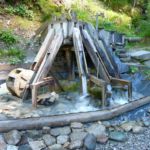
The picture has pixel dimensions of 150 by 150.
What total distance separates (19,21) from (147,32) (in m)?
4.46

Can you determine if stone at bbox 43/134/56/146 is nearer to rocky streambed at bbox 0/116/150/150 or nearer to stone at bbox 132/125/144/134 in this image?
rocky streambed at bbox 0/116/150/150

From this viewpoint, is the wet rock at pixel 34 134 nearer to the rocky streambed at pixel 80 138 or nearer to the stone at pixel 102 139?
the rocky streambed at pixel 80 138

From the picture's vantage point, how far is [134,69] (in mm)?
8625

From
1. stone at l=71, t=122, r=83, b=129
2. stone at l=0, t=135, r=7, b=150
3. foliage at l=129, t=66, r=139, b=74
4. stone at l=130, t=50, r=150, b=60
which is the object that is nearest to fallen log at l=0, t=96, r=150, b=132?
stone at l=71, t=122, r=83, b=129

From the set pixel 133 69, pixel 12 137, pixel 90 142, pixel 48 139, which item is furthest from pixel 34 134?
pixel 133 69

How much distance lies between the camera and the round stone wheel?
23.0ft

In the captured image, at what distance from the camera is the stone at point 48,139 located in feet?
17.6

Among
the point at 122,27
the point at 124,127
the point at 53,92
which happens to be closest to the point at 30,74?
the point at 53,92

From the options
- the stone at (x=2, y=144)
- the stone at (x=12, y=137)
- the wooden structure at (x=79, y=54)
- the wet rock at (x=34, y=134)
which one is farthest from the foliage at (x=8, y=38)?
the stone at (x=2, y=144)

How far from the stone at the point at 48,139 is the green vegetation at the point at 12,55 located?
11.5 ft

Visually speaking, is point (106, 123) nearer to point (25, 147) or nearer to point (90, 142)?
point (90, 142)

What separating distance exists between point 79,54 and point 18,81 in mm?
1410

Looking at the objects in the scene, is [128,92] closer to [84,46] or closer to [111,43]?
[84,46]

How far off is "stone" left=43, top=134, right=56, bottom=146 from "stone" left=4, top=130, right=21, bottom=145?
16.4 inches
